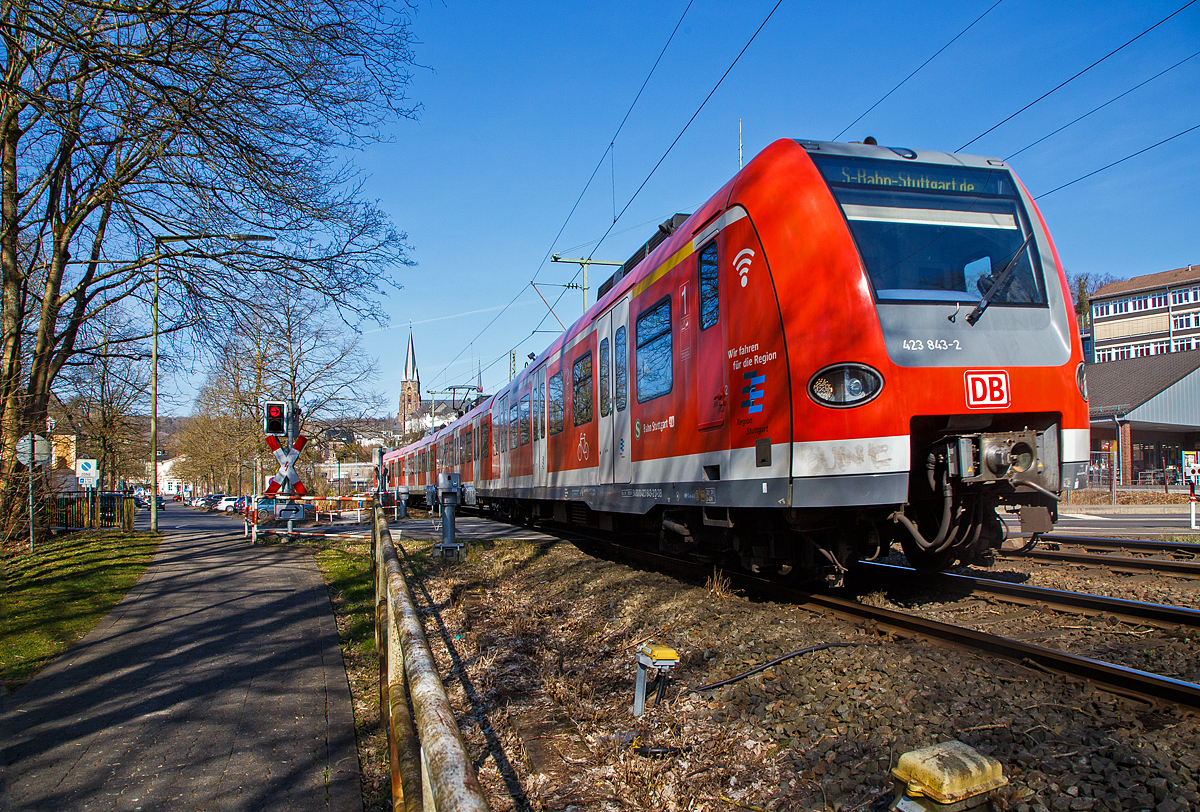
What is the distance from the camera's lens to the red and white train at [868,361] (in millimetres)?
4938

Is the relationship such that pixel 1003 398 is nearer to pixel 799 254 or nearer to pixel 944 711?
pixel 799 254

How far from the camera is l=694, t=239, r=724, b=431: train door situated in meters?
5.93

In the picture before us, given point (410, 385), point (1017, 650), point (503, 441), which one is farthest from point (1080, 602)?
point (410, 385)

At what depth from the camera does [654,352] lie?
7.41 metres

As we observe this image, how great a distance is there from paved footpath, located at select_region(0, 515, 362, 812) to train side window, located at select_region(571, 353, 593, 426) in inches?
154

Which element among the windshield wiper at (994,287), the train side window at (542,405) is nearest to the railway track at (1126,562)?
the windshield wiper at (994,287)

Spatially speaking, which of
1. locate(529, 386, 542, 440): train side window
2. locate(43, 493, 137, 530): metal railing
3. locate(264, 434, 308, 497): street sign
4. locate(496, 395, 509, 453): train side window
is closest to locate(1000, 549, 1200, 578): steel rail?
locate(529, 386, 542, 440): train side window

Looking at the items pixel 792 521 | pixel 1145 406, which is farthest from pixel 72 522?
pixel 1145 406

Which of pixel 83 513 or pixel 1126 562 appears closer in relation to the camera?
pixel 1126 562

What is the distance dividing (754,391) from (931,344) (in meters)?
1.24

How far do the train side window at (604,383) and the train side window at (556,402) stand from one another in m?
2.02

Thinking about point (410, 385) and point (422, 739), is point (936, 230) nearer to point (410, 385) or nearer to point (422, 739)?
point (422, 739)

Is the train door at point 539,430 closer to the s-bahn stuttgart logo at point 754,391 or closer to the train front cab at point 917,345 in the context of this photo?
the s-bahn stuttgart logo at point 754,391

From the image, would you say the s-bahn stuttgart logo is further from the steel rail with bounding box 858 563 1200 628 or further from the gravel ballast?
the steel rail with bounding box 858 563 1200 628
